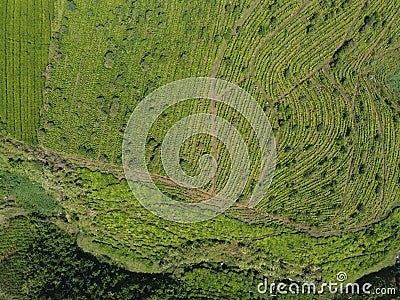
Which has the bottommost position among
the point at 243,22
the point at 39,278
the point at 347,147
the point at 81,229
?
the point at 39,278

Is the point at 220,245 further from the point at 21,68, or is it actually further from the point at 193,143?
the point at 21,68

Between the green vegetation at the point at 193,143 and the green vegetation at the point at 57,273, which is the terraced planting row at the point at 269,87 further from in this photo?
the green vegetation at the point at 57,273

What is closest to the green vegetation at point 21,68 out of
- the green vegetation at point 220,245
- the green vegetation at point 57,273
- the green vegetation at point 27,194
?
the green vegetation at point 220,245

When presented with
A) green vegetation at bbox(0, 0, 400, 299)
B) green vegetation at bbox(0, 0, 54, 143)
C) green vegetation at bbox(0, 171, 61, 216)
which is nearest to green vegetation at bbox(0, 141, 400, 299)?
green vegetation at bbox(0, 0, 400, 299)

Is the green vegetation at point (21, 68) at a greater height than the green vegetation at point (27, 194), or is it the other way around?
the green vegetation at point (21, 68)

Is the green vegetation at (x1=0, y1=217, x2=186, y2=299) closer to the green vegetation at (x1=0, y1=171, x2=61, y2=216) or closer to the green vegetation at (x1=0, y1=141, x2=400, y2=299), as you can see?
the green vegetation at (x1=0, y1=171, x2=61, y2=216)

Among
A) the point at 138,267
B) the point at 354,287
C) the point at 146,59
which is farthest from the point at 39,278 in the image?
the point at 354,287

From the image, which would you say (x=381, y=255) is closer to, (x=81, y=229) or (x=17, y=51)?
(x=81, y=229)

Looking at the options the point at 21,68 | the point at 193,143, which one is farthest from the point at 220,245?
the point at 21,68
